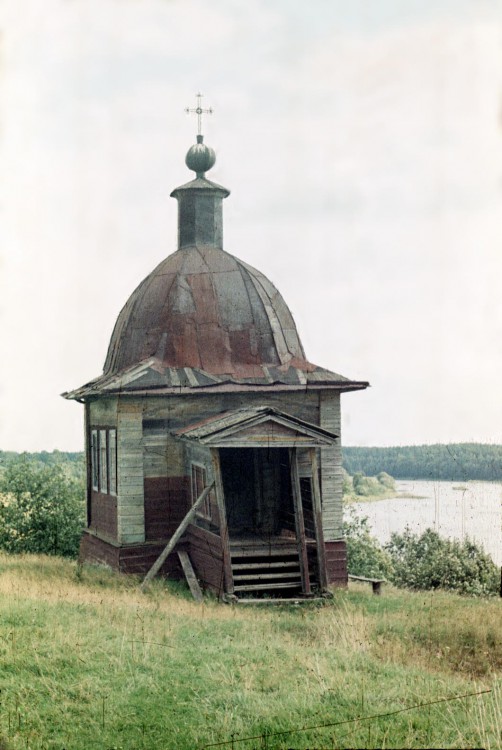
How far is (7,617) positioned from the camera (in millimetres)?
11219

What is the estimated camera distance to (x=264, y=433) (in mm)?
15492

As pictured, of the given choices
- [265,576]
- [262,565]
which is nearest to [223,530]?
[262,565]

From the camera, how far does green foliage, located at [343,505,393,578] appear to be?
1137 inches

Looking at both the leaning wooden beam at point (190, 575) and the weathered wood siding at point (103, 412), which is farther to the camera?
the weathered wood siding at point (103, 412)

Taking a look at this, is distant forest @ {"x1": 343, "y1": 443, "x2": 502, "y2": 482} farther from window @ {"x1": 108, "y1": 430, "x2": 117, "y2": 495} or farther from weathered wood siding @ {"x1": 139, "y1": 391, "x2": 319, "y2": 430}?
window @ {"x1": 108, "y1": 430, "x2": 117, "y2": 495}

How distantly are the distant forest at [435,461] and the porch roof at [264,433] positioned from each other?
233 cm

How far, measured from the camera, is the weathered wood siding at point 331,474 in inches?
717

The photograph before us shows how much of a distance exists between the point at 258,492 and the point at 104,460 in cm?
367

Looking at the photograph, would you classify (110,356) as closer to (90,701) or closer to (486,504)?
(486,504)

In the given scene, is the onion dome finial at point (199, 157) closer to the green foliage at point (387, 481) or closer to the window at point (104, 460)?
the window at point (104, 460)

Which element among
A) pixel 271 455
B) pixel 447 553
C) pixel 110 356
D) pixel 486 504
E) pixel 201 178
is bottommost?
pixel 447 553

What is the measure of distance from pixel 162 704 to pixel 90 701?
764 millimetres

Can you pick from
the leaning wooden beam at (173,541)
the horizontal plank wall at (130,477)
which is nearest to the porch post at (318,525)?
the leaning wooden beam at (173,541)

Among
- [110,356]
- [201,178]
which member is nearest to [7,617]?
[110,356]
